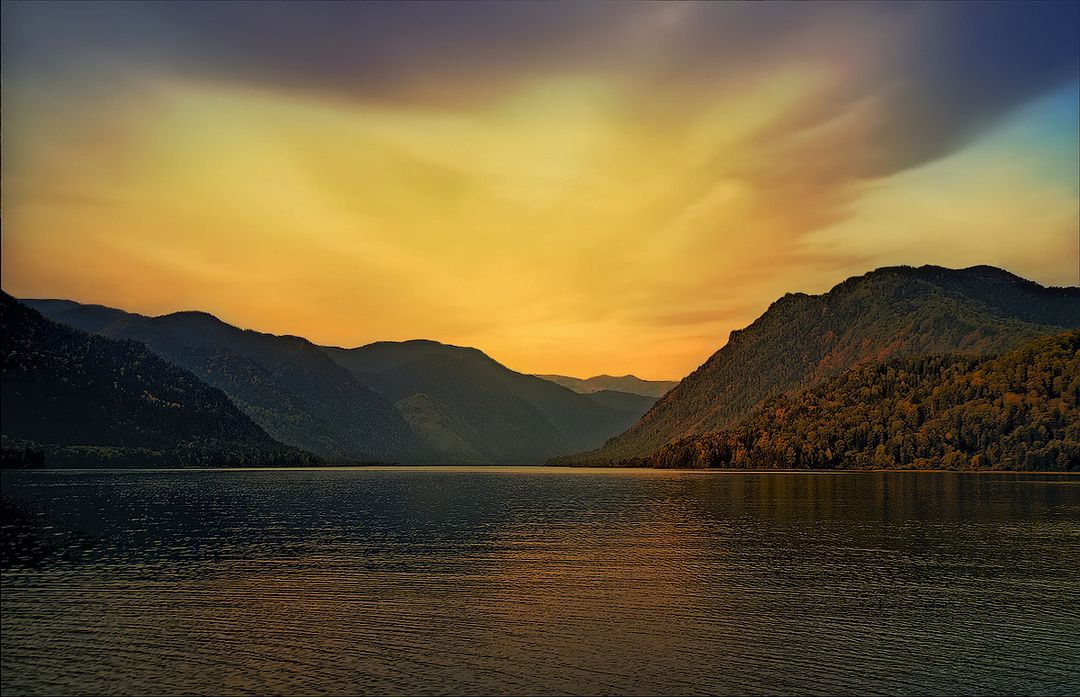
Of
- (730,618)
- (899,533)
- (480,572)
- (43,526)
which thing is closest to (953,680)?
(730,618)

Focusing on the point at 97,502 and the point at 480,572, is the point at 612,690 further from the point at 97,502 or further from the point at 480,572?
the point at 97,502

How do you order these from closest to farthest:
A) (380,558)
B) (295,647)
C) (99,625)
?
(295,647), (99,625), (380,558)

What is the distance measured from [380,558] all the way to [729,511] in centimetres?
8967

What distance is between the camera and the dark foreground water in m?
46.1

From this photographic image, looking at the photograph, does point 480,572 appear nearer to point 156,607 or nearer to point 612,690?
point 156,607

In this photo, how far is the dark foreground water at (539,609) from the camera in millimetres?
46094

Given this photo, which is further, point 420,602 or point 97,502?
point 97,502

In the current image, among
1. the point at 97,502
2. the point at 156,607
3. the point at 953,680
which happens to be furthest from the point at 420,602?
the point at 97,502

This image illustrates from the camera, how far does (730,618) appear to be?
198 ft

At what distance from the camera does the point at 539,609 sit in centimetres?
6303

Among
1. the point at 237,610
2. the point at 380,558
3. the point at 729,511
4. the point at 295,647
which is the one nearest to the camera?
the point at 295,647

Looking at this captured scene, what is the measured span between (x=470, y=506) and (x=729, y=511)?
58052mm

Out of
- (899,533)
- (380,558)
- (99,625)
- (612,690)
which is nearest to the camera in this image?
(612,690)

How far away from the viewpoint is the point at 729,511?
158500 mm
